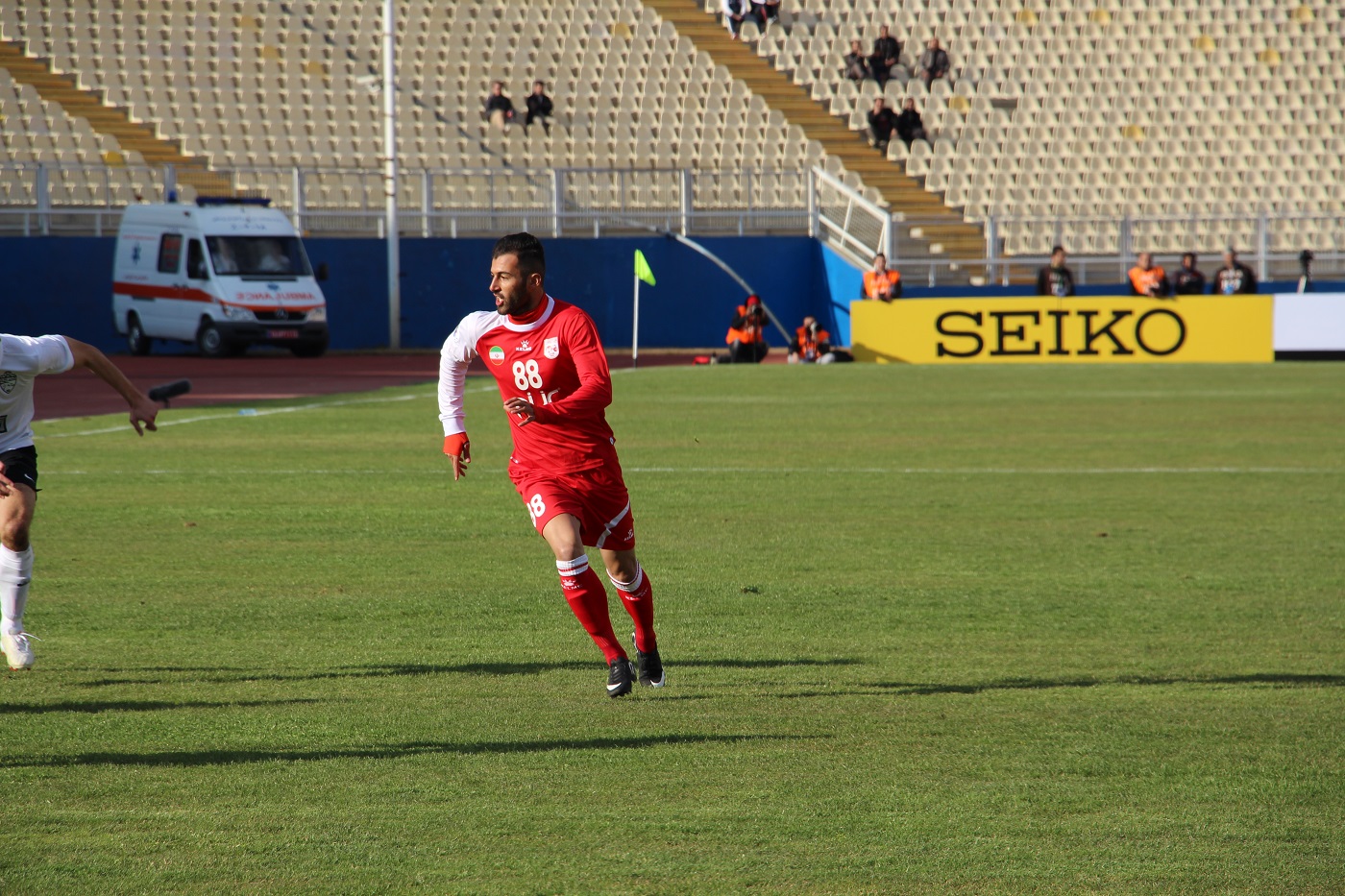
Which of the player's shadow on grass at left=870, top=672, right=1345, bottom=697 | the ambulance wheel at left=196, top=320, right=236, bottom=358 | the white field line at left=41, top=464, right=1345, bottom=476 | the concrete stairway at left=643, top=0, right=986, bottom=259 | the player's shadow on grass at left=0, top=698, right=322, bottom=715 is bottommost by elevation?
the player's shadow on grass at left=870, top=672, right=1345, bottom=697

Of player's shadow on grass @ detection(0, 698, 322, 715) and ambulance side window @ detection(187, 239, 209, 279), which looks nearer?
player's shadow on grass @ detection(0, 698, 322, 715)

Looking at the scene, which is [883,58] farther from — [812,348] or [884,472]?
[884,472]

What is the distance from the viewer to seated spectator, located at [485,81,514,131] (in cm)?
3797

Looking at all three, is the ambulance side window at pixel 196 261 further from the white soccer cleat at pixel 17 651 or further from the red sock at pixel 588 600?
the red sock at pixel 588 600

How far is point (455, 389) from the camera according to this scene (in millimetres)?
7125

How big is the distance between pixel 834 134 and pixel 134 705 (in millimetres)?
34421

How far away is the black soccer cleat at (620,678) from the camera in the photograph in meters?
6.72

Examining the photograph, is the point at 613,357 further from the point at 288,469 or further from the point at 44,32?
the point at 288,469

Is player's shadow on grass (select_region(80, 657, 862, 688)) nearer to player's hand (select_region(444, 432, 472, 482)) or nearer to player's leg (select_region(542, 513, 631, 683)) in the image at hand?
player's leg (select_region(542, 513, 631, 683))

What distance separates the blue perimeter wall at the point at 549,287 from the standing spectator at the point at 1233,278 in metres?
8.15

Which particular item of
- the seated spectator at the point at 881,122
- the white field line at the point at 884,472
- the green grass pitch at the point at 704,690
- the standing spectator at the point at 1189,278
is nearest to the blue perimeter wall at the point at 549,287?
the seated spectator at the point at 881,122

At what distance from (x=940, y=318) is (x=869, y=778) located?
25684 millimetres

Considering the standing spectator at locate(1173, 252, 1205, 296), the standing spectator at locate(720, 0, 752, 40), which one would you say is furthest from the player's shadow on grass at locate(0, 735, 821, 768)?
the standing spectator at locate(720, 0, 752, 40)

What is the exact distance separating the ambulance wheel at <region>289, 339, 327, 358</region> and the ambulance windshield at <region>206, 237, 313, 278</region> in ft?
4.35
